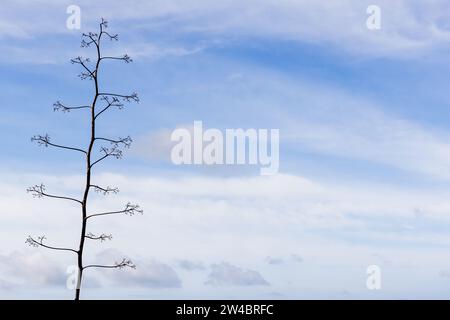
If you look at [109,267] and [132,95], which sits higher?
[132,95]

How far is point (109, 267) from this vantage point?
57.9ft

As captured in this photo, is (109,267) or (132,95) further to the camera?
(132,95)
